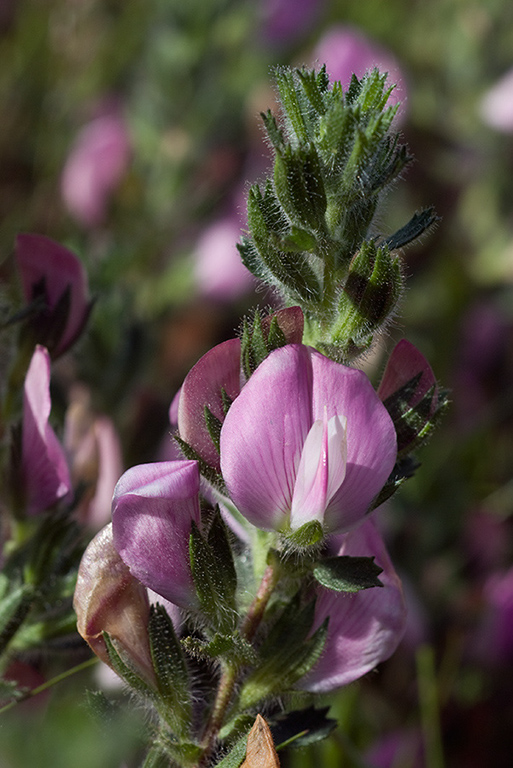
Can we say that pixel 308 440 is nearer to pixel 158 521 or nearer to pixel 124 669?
pixel 158 521

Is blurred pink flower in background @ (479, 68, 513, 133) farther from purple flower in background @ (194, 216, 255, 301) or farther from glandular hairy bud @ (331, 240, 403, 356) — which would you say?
glandular hairy bud @ (331, 240, 403, 356)

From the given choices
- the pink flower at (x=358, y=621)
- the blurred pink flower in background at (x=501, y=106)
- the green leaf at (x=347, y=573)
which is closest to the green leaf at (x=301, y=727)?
the pink flower at (x=358, y=621)

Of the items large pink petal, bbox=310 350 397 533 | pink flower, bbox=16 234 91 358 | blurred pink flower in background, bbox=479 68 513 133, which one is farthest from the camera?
blurred pink flower in background, bbox=479 68 513 133

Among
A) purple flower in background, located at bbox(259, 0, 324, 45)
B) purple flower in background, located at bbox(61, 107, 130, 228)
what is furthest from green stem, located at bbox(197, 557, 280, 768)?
purple flower in background, located at bbox(259, 0, 324, 45)

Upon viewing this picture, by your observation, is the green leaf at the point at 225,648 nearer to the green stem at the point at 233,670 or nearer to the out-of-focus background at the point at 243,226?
the green stem at the point at 233,670

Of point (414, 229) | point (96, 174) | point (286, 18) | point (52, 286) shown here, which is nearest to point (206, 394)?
point (414, 229)

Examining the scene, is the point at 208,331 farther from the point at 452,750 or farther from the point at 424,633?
the point at 452,750

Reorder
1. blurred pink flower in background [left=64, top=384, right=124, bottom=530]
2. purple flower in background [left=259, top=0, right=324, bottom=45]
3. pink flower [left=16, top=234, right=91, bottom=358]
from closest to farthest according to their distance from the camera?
pink flower [left=16, top=234, right=91, bottom=358] < blurred pink flower in background [left=64, top=384, right=124, bottom=530] < purple flower in background [left=259, top=0, right=324, bottom=45]
